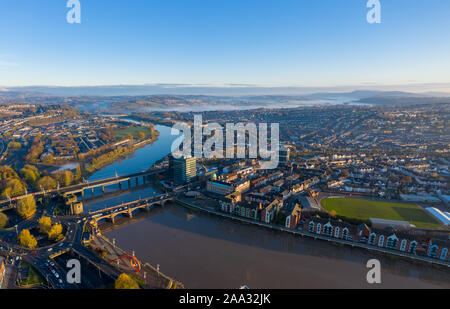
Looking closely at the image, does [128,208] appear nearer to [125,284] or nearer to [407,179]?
[125,284]

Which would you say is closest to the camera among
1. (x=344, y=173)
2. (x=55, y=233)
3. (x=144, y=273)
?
(x=144, y=273)

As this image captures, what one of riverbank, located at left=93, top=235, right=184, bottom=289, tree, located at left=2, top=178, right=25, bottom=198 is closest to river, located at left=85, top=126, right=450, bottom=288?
riverbank, located at left=93, top=235, right=184, bottom=289

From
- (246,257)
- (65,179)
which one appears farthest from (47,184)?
(246,257)

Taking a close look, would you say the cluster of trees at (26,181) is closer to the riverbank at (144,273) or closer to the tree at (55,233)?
the tree at (55,233)

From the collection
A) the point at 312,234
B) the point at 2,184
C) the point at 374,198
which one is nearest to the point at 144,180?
the point at 2,184

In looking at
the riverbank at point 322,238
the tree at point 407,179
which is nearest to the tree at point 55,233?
the riverbank at point 322,238

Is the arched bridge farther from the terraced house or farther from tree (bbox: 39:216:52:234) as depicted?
the terraced house

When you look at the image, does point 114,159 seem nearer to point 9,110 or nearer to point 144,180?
point 144,180
